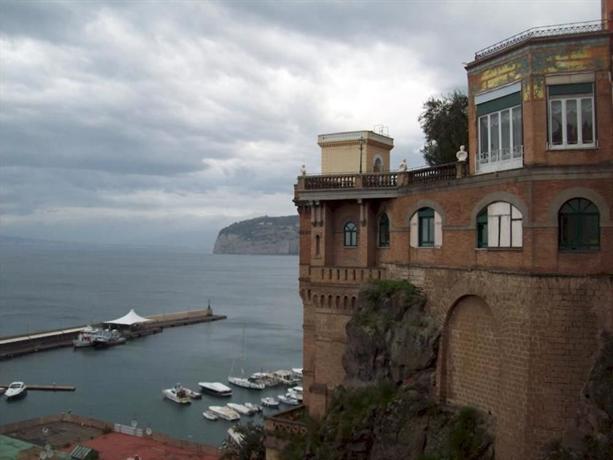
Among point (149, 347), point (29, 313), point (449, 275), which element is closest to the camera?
point (449, 275)

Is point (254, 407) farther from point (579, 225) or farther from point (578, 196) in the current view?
point (578, 196)

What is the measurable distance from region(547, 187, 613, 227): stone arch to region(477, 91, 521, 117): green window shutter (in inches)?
140

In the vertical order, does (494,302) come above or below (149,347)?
above

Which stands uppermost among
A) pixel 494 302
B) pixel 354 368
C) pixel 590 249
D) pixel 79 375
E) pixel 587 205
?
pixel 587 205

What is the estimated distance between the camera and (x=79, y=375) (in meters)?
86.7

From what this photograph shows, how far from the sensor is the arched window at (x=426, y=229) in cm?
2492

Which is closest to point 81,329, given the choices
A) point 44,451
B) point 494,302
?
point 44,451

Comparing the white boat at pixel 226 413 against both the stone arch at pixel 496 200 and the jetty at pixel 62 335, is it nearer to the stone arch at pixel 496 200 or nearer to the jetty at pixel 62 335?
the jetty at pixel 62 335

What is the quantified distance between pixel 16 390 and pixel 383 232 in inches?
2422

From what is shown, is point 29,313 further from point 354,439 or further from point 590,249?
point 590,249

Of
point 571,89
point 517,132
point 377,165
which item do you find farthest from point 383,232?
point 571,89

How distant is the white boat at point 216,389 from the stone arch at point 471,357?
5858 cm

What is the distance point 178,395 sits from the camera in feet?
250

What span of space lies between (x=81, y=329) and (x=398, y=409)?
321 feet
